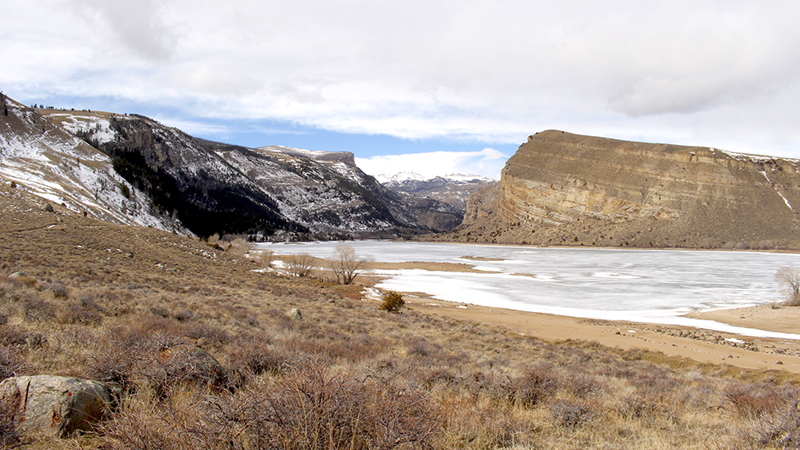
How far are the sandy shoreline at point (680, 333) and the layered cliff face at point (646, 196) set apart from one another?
63.7 meters

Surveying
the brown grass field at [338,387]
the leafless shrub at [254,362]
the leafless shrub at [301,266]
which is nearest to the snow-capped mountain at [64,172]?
the leafless shrub at [301,266]

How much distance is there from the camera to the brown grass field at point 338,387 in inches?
122

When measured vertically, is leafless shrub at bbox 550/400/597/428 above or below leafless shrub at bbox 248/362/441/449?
below

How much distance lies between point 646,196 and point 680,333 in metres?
80.0

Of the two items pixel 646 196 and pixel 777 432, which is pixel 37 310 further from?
pixel 646 196

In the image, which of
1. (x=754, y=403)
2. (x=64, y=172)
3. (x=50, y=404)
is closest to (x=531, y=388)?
(x=754, y=403)

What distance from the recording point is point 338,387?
3559 millimetres

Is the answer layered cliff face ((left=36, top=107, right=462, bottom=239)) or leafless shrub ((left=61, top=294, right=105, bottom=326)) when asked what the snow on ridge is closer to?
leafless shrub ((left=61, top=294, right=105, bottom=326))

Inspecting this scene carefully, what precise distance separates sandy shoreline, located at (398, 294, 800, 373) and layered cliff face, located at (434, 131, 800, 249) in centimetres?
6372

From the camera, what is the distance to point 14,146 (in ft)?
173

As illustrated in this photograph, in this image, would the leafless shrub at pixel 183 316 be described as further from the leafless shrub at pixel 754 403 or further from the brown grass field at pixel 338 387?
the leafless shrub at pixel 754 403

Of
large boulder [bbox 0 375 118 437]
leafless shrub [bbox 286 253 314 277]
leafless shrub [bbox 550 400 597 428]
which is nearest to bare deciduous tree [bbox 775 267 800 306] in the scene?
leafless shrub [bbox 550 400 597 428]

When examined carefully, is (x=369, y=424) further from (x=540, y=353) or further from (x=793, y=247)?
(x=793, y=247)

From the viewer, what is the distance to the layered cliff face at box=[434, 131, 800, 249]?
78.6 meters
